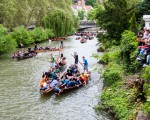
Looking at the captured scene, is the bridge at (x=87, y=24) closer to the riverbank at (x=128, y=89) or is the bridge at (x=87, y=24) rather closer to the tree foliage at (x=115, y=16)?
the tree foliage at (x=115, y=16)

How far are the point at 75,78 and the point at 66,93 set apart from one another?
5.77 feet

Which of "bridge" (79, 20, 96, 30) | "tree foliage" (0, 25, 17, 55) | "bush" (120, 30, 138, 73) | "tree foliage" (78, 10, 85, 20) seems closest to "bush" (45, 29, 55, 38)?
"tree foliage" (0, 25, 17, 55)

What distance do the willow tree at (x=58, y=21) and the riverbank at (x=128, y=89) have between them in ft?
133

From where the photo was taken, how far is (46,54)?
141 feet

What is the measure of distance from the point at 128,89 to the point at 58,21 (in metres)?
47.6

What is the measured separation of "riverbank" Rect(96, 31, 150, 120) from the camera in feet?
49.6

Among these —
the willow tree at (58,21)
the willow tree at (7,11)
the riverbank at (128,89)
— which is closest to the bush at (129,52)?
the riverbank at (128,89)

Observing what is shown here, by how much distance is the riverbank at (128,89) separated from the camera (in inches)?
595

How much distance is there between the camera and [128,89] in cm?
1816

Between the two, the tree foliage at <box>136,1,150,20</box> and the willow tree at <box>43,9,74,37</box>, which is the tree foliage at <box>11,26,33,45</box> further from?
the tree foliage at <box>136,1,150,20</box>

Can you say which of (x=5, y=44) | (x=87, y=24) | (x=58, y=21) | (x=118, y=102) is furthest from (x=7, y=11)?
(x=87, y=24)

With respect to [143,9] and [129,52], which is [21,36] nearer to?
[143,9]

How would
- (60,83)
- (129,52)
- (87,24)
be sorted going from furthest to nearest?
(87,24)
(129,52)
(60,83)

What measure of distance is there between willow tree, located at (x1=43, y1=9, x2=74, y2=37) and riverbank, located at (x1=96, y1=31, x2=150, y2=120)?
133 ft
